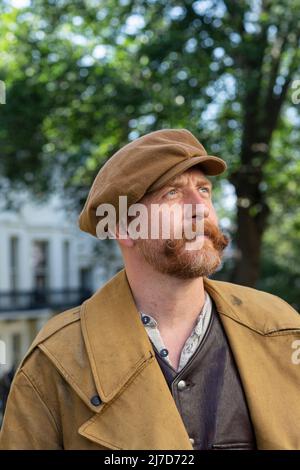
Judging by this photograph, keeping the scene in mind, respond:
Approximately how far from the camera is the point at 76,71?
11.5m

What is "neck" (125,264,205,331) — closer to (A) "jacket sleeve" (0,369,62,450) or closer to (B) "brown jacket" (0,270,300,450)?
(B) "brown jacket" (0,270,300,450)

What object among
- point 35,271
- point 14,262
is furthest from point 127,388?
point 35,271

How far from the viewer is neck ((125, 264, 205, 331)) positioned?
7.80 feet

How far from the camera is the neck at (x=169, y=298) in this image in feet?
7.80

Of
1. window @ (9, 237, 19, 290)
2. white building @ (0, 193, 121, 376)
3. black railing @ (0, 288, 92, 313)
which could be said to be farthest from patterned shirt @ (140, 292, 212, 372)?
window @ (9, 237, 19, 290)

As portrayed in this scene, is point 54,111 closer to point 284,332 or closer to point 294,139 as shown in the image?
point 294,139

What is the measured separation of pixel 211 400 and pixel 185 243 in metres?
0.50

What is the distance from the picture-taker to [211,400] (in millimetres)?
2287

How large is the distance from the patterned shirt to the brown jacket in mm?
55

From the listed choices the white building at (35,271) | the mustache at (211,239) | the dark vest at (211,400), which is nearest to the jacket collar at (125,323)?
the dark vest at (211,400)

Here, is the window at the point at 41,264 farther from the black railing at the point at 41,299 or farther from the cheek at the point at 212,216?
the cheek at the point at 212,216

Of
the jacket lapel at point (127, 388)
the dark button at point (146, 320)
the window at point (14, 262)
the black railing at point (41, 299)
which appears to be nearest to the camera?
the jacket lapel at point (127, 388)

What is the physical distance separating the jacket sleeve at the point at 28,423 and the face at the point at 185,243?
563mm

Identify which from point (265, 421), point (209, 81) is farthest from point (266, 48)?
point (265, 421)
